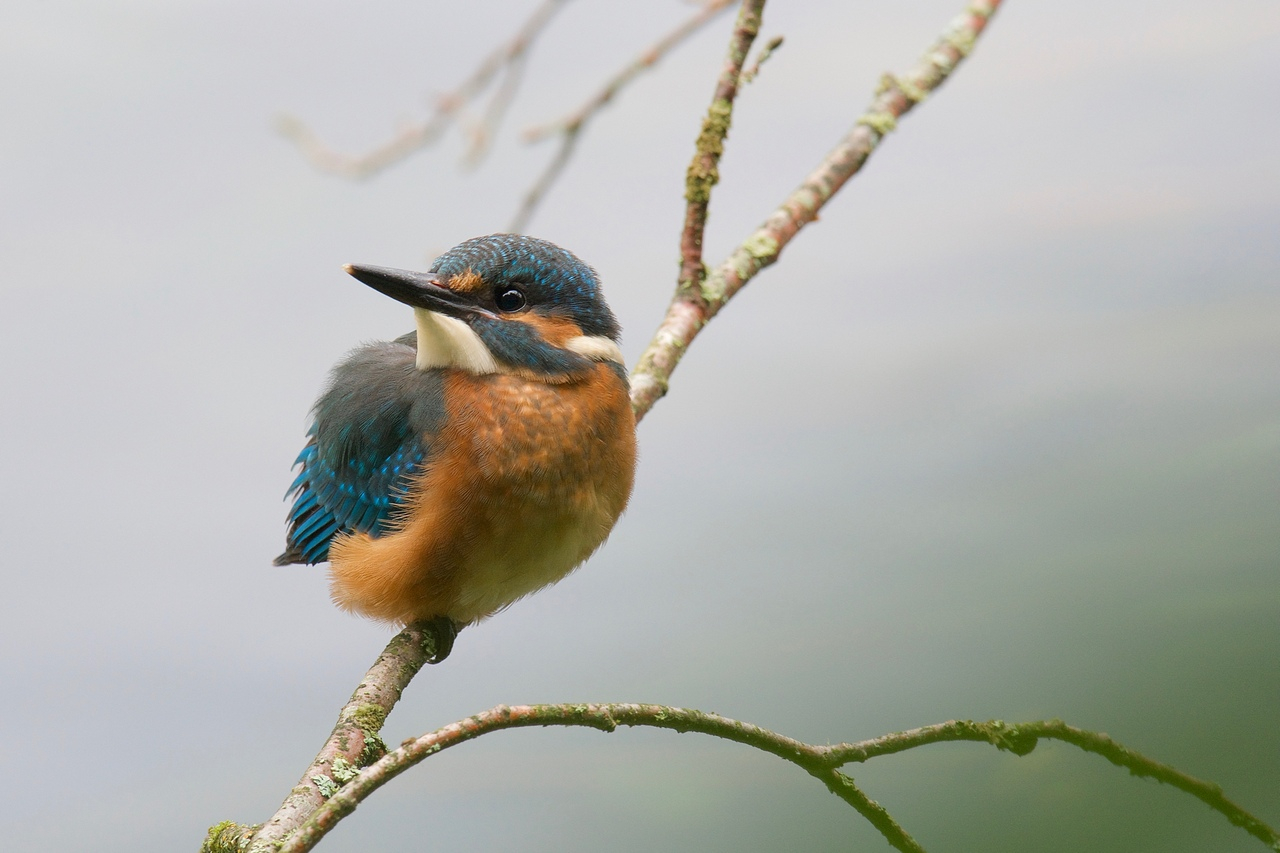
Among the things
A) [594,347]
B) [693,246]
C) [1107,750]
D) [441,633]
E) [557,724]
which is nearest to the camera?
[1107,750]

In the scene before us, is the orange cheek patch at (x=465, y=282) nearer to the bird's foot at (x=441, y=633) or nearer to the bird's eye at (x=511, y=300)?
the bird's eye at (x=511, y=300)

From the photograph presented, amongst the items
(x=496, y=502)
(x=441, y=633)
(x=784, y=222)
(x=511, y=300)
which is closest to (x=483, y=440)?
(x=496, y=502)

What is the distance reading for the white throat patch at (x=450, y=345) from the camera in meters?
2.63

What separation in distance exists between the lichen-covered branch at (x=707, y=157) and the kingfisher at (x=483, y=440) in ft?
1.81

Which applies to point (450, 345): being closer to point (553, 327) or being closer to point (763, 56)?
point (553, 327)

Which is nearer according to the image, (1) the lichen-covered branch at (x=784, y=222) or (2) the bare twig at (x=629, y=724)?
(2) the bare twig at (x=629, y=724)

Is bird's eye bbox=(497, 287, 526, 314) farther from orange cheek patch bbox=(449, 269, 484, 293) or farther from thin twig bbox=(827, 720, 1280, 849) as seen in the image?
thin twig bbox=(827, 720, 1280, 849)

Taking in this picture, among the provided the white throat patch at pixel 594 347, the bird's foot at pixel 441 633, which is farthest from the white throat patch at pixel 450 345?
the bird's foot at pixel 441 633

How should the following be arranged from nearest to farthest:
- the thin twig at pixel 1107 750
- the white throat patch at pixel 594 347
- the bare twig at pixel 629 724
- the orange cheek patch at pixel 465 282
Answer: the thin twig at pixel 1107 750 < the bare twig at pixel 629 724 < the orange cheek patch at pixel 465 282 < the white throat patch at pixel 594 347

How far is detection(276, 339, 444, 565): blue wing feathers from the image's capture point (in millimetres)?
2693

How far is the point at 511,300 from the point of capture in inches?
106

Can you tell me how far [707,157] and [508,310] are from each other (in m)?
0.98

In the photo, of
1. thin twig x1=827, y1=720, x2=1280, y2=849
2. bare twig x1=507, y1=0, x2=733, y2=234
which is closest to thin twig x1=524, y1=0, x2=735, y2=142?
bare twig x1=507, y1=0, x2=733, y2=234

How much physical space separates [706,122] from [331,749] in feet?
7.25
